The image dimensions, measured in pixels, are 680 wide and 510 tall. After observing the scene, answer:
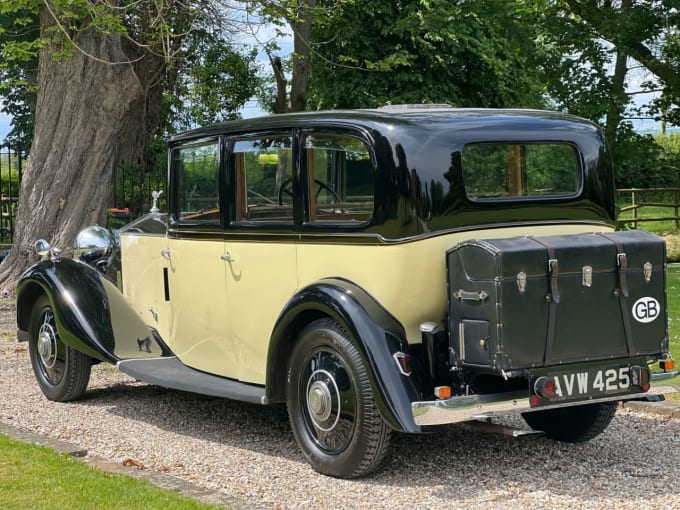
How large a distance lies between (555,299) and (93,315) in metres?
3.57

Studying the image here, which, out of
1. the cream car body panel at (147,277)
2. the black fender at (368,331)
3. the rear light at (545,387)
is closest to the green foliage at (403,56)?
the cream car body panel at (147,277)

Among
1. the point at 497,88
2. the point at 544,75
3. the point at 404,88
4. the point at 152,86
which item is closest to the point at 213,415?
the point at 152,86

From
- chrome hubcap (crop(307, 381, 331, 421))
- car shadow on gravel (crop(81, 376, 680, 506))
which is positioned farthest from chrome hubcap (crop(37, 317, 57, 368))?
chrome hubcap (crop(307, 381, 331, 421))

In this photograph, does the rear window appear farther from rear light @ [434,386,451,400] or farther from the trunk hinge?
rear light @ [434,386,451,400]

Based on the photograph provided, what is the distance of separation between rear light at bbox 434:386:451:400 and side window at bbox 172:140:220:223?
2078 mm

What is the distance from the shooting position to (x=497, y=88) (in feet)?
80.0

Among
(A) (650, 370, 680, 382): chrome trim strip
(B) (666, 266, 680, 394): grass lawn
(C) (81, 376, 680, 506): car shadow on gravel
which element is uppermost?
(A) (650, 370, 680, 382): chrome trim strip

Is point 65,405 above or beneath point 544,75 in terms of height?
beneath

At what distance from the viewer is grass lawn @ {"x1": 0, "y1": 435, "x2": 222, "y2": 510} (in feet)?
15.6

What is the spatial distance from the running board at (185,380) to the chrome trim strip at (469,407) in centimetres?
Answer: 118

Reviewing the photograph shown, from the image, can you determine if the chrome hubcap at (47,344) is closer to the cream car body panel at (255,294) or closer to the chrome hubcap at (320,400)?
the cream car body panel at (255,294)

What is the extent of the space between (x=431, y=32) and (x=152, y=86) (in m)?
7.88

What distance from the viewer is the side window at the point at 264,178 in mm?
5871

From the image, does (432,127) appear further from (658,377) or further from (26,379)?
(26,379)
